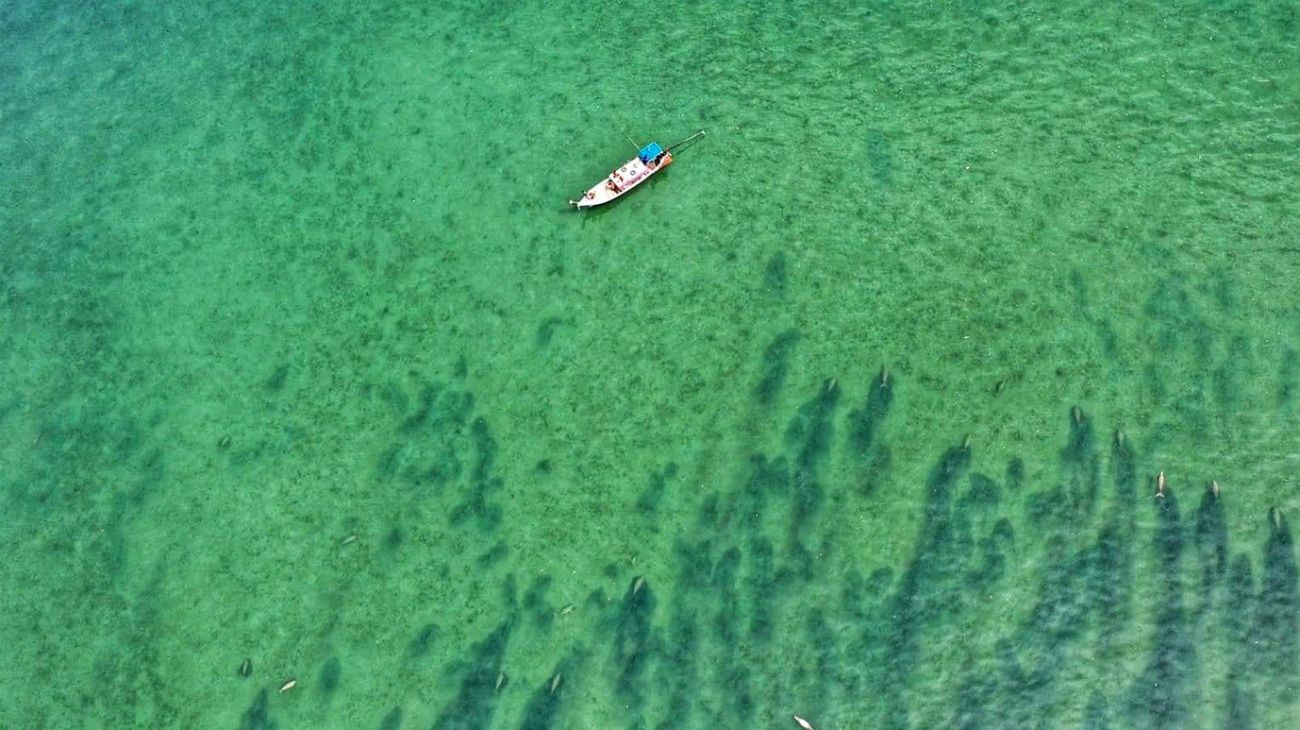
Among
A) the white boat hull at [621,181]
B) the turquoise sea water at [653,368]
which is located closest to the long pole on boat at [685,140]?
the turquoise sea water at [653,368]

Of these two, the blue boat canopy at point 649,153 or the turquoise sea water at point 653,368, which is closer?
the turquoise sea water at point 653,368

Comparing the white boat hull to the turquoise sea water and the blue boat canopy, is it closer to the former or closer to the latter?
the blue boat canopy

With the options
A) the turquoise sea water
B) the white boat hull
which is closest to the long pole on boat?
the turquoise sea water

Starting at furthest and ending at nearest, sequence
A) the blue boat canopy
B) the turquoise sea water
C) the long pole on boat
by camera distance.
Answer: the long pole on boat
the blue boat canopy
the turquoise sea water

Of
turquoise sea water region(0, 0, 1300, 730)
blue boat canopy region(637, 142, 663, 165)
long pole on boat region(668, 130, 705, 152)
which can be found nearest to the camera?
turquoise sea water region(0, 0, 1300, 730)

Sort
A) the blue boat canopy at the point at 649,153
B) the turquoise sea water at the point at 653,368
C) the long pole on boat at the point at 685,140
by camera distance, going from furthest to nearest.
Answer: the long pole on boat at the point at 685,140 < the blue boat canopy at the point at 649,153 < the turquoise sea water at the point at 653,368

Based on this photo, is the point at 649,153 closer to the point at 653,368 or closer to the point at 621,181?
the point at 621,181

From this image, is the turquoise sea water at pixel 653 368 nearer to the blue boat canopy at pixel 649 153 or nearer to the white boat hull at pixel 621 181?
the white boat hull at pixel 621 181

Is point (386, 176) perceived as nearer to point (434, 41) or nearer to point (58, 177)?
point (434, 41)

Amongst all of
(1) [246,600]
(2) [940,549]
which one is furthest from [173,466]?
(2) [940,549]
